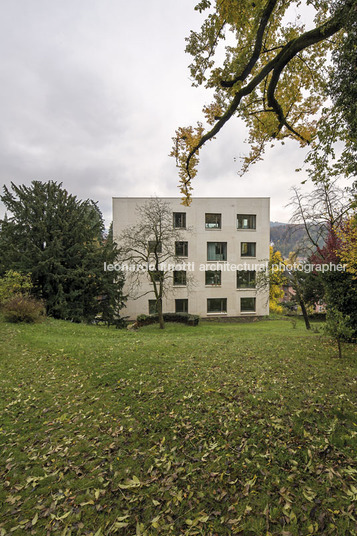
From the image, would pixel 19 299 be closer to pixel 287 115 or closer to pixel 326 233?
pixel 287 115

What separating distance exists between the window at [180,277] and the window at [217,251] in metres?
3.11

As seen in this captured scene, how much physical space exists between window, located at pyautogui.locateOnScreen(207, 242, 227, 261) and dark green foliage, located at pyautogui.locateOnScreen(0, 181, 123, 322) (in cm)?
1099

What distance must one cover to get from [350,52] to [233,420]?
583cm

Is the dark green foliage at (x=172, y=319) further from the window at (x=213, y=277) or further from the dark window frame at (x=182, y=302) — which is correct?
the window at (x=213, y=277)

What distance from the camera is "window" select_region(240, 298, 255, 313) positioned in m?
23.4

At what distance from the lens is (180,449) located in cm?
312

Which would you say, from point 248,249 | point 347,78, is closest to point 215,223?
point 248,249

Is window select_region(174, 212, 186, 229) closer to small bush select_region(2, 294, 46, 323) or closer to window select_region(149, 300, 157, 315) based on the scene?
window select_region(149, 300, 157, 315)

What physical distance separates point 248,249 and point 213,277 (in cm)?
485

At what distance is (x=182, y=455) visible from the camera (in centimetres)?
302

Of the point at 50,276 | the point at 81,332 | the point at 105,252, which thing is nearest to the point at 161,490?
the point at 81,332

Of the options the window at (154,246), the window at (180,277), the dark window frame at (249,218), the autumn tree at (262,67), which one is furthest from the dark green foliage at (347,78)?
the dark window frame at (249,218)

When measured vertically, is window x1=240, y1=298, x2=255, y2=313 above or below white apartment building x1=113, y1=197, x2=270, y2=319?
below

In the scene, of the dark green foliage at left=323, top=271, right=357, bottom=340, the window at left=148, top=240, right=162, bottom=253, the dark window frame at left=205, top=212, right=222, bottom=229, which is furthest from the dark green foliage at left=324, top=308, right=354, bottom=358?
the dark window frame at left=205, top=212, right=222, bottom=229
